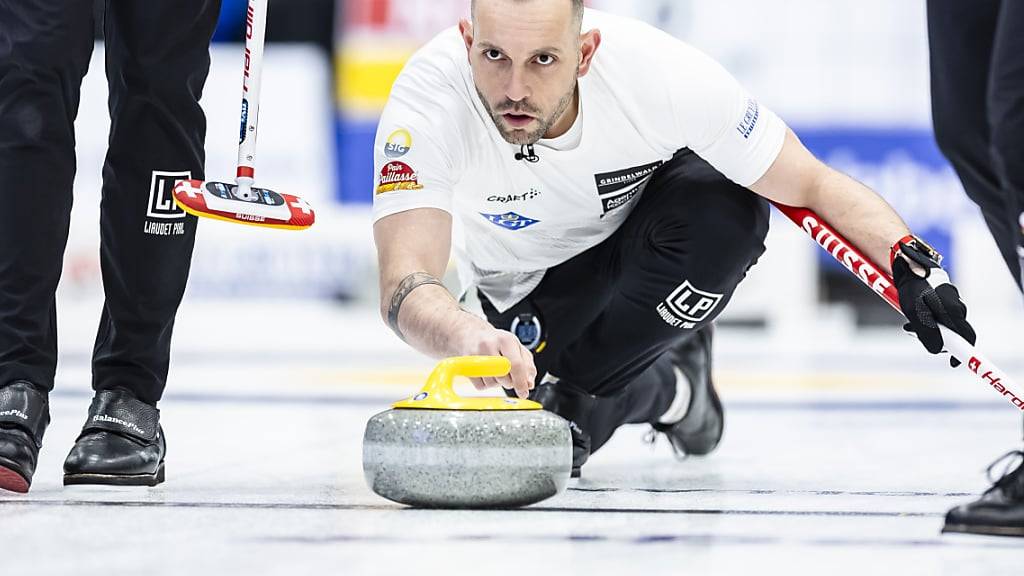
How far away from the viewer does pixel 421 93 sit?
246 cm

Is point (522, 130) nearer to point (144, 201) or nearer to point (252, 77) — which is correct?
point (252, 77)

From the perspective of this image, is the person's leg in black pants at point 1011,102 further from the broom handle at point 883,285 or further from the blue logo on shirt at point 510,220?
the blue logo on shirt at point 510,220

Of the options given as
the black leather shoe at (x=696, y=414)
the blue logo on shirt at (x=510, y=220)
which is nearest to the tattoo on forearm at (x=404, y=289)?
the blue logo on shirt at (x=510, y=220)

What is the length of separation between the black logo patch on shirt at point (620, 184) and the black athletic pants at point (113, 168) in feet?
2.43

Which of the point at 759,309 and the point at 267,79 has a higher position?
the point at 267,79

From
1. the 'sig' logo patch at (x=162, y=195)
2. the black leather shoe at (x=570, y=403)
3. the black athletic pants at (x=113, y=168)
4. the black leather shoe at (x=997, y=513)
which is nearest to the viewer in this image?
the black leather shoe at (x=997, y=513)

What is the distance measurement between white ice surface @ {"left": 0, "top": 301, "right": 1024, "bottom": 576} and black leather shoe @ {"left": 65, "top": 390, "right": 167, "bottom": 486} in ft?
0.15

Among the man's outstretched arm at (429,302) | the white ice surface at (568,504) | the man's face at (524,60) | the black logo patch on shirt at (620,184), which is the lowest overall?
the white ice surface at (568,504)

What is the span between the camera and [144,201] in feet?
7.91

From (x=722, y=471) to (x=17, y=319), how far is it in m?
1.35

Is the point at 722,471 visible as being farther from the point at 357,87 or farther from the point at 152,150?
the point at 357,87

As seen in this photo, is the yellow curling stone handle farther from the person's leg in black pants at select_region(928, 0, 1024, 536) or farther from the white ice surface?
the person's leg in black pants at select_region(928, 0, 1024, 536)

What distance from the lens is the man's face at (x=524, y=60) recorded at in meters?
2.24

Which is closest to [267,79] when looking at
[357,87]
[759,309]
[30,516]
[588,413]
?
[357,87]
